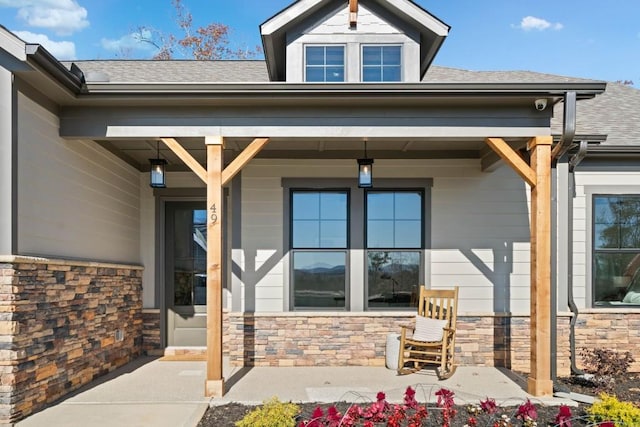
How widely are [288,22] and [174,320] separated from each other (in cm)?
434

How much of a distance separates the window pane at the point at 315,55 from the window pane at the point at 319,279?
255 cm

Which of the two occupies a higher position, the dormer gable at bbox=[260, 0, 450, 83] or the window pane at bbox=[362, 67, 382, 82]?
the dormer gable at bbox=[260, 0, 450, 83]

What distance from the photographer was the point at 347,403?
4758mm

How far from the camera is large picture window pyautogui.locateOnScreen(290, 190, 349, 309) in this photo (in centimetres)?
665

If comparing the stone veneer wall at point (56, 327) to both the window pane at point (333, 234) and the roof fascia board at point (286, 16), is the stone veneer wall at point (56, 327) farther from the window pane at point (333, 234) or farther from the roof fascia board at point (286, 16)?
the roof fascia board at point (286, 16)

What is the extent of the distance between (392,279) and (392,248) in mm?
408

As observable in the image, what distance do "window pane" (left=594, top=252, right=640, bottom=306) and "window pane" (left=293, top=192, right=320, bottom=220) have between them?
373 cm

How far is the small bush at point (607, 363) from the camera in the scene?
6.02 metres

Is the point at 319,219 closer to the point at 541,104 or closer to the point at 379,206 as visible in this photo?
the point at 379,206

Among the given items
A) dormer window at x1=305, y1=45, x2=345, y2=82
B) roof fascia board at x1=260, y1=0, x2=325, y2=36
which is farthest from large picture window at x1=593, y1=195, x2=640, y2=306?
roof fascia board at x1=260, y1=0, x2=325, y2=36

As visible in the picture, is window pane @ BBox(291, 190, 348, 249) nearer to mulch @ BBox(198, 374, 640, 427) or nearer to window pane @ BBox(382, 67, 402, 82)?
window pane @ BBox(382, 67, 402, 82)

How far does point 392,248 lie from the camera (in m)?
6.68

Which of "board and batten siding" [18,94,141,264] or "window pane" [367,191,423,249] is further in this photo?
"window pane" [367,191,423,249]

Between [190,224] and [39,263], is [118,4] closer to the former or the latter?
[190,224]
